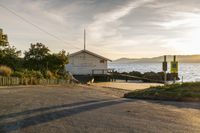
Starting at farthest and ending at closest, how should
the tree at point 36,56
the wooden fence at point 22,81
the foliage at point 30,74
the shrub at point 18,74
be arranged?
1. the tree at point 36,56
2. the foliage at point 30,74
3. the shrub at point 18,74
4. the wooden fence at point 22,81

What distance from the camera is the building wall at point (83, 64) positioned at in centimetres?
5456

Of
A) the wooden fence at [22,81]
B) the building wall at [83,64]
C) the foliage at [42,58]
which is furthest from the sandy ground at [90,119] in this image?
the building wall at [83,64]

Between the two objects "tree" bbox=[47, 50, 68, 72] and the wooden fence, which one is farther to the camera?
"tree" bbox=[47, 50, 68, 72]

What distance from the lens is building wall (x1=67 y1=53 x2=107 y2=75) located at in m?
54.6

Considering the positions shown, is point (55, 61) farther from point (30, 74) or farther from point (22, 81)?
point (22, 81)

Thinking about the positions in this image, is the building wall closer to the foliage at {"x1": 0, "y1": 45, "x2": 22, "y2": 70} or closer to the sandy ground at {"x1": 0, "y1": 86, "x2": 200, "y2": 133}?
the foliage at {"x1": 0, "y1": 45, "x2": 22, "y2": 70}

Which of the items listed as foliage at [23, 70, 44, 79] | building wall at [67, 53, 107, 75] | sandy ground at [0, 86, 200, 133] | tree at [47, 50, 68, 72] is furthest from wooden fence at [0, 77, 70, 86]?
building wall at [67, 53, 107, 75]

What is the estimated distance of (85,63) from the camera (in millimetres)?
54906

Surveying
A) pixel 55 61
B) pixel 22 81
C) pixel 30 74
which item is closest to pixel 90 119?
pixel 22 81

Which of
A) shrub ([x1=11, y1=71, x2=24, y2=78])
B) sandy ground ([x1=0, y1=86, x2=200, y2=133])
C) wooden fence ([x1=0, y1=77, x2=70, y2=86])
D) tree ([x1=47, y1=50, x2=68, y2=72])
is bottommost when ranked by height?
sandy ground ([x1=0, y1=86, x2=200, y2=133])

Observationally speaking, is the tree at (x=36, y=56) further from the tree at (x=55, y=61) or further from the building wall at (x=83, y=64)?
the building wall at (x=83, y=64)

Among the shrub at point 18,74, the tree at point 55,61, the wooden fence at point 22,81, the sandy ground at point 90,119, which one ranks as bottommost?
the sandy ground at point 90,119

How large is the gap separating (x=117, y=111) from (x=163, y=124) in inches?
98.5

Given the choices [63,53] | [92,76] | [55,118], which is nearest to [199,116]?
[55,118]
